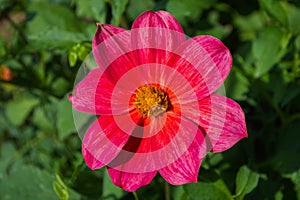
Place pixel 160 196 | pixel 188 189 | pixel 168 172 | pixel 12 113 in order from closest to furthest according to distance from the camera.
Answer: pixel 168 172 < pixel 188 189 < pixel 160 196 < pixel 12 113

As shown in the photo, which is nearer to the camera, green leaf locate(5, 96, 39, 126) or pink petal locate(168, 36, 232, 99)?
pink petal locate(168, 36, 232, 99)

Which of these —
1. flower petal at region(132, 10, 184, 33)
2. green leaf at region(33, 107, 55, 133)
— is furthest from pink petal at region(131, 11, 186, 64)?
green leaf at region(33, 107, 55, 133)

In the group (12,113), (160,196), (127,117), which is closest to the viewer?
(127,117)

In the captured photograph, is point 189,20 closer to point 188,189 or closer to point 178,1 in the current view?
point 178,1

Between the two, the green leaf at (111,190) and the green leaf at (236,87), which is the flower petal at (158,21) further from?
the green leaf at (236,87)

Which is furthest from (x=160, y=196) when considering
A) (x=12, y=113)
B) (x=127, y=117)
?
(x=12, y=113)

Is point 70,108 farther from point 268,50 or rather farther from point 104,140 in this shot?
point 268,50

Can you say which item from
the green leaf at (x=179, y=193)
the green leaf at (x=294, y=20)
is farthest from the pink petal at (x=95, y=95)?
the green leaf at (x=294, y=20)

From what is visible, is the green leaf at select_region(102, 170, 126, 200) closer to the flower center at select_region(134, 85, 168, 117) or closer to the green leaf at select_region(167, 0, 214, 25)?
the flower center at select_region(134, 85, 168, 117)
